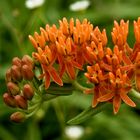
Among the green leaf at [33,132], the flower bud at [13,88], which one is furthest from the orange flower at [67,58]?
the green leaf at [33,132]

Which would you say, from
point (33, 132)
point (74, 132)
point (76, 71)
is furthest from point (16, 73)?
point (74, 132)

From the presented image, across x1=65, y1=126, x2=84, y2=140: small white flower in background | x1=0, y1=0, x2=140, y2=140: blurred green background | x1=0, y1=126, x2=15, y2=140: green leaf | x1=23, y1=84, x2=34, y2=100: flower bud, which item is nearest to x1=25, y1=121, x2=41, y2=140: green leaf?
x1=0, y1=0, x2=140, y2=140: blurred green background

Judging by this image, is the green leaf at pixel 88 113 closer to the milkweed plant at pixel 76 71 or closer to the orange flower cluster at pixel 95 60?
the milkweed plant at pixel 76 71

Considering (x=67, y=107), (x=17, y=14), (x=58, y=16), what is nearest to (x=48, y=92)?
(x=67, y=107)

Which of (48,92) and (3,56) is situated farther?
(3,56)

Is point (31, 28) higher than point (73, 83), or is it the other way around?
point (73, 83)

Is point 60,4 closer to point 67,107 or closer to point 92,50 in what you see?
point 67,107

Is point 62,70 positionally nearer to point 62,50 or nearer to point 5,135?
point 62,50
